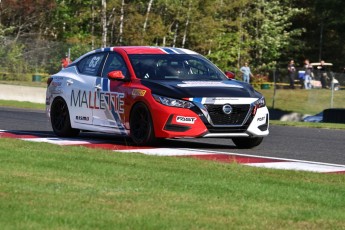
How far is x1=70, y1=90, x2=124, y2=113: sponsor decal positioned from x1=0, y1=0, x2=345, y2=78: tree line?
38.6 meters

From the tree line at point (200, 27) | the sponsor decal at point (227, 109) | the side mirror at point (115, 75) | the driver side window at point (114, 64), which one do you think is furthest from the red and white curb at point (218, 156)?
the tree line at point (200, 27)

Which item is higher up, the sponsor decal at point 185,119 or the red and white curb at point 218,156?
the sponsor decal at point 185,119

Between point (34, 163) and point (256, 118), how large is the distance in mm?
4402

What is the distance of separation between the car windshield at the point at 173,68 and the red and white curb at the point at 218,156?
112 centimetres

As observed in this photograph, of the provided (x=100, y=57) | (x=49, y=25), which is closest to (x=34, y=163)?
(x=100, y=57)

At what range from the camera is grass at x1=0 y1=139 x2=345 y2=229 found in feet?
25.2

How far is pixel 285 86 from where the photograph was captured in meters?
41.4

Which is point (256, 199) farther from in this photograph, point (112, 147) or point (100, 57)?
→ point (100, 57)

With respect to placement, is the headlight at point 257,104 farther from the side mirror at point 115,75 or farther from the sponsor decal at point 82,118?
the sponsor decal at point 82,118

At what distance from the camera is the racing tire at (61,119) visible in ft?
54.7

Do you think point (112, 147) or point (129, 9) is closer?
point (112, 147)

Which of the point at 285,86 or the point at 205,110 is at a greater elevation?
the point at 205,110

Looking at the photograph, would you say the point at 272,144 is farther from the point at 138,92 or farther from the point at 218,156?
the point at 218,156

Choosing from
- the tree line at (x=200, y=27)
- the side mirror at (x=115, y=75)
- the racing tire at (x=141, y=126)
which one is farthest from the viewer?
the tree line at (x=200, y=27)
